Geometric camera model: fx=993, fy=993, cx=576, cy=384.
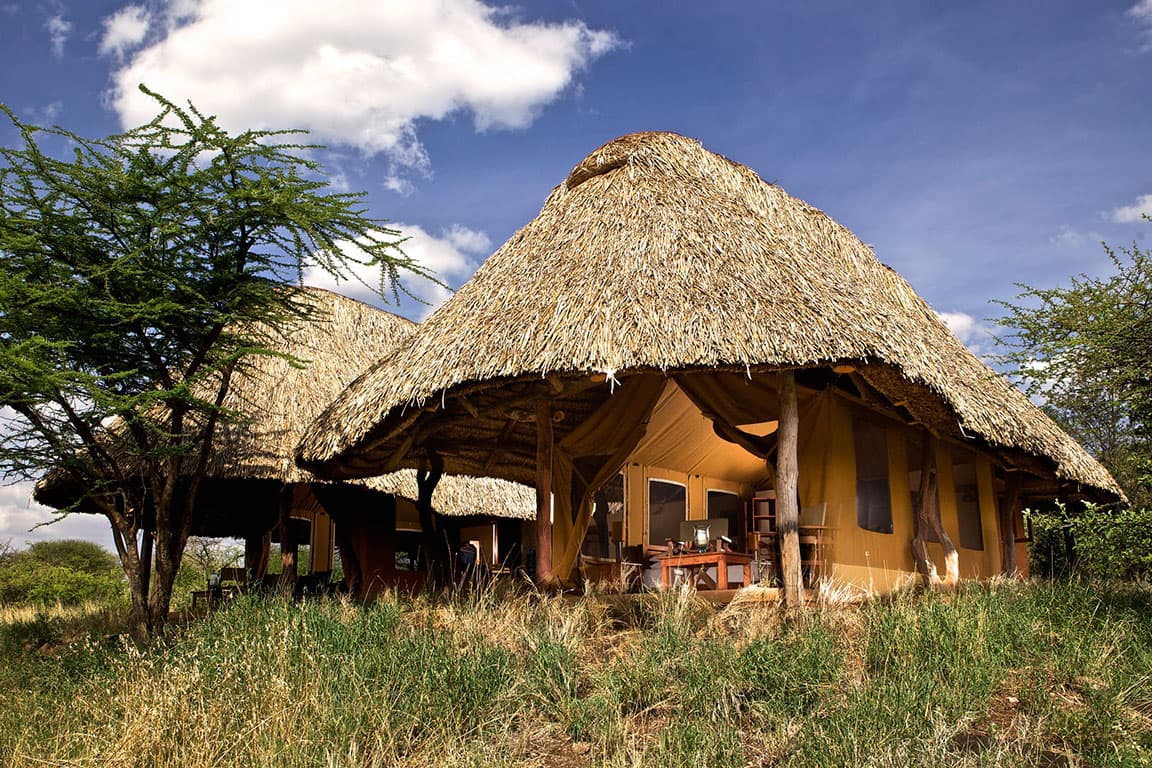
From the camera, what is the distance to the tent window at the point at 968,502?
11.1m

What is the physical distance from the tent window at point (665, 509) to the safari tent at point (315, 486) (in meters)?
3.11

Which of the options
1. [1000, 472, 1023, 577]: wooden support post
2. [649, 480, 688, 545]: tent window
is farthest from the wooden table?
[1000, 472, 1023, 577]: wooden support post

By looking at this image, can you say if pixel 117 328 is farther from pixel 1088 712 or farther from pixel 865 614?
pixel 1088 712

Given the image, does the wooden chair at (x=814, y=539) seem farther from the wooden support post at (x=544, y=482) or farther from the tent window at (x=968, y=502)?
the tent window at (x=968, y=502)

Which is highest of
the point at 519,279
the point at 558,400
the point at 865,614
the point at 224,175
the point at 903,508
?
the point at 224,175

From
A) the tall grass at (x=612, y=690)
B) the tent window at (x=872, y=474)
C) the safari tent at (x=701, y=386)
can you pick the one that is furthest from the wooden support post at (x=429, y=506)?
the tent window at (x=872, y=474)

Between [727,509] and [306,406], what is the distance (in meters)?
5.62

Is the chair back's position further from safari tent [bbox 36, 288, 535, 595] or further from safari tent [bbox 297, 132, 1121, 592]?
safari tent [bbox 36, 288, 535, 595]

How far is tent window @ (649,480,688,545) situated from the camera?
39.1 feet

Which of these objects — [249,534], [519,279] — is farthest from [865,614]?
[249,534]

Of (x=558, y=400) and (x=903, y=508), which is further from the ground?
(x=558, y=400)

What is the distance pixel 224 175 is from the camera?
26.6 feet

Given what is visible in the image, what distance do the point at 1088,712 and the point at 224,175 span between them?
7.13 metres

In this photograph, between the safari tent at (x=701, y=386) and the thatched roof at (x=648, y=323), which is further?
the safari tent at (x=701, y=386)
